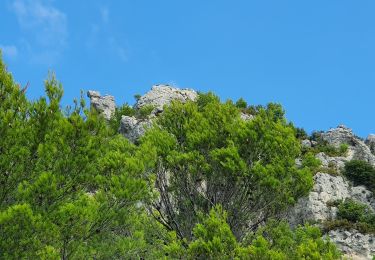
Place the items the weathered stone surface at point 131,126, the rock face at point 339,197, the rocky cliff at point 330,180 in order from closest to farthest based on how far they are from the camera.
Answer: the rock face at point 339,197 < the rocky cliff at point 330,180 < the weathered stone surface at point 131,126

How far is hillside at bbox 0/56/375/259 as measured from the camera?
17578mm

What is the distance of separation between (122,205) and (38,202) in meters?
3.54

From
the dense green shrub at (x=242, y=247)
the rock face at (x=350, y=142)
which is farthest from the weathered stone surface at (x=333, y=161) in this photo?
the dense green shrub at (x=242, y=247)

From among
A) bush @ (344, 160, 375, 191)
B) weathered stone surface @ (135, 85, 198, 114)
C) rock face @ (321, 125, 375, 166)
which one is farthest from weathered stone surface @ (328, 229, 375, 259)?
weathered stone surface @ (135, 85, 198, 114)

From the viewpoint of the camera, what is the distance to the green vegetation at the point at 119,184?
1706 cm

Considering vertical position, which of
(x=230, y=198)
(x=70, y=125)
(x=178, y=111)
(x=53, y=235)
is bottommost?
(x=53, y=235)

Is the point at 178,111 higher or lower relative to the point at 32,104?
higher

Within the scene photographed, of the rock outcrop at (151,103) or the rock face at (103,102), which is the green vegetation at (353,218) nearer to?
the rock outcrop at (151,103)

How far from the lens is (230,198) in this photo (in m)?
28.9

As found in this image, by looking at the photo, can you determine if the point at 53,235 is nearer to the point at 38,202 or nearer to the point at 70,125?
the point at 38,202

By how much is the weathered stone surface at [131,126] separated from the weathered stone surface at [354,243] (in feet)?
77.0

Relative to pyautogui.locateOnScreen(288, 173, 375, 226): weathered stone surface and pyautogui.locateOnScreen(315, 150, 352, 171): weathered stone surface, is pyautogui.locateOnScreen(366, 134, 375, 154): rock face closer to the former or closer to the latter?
pyautogui.locateOnScreen(315, 150, 352, 171): weathered stone surface

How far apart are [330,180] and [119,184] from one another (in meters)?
32.8

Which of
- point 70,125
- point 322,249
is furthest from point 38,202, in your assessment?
point 322,249
